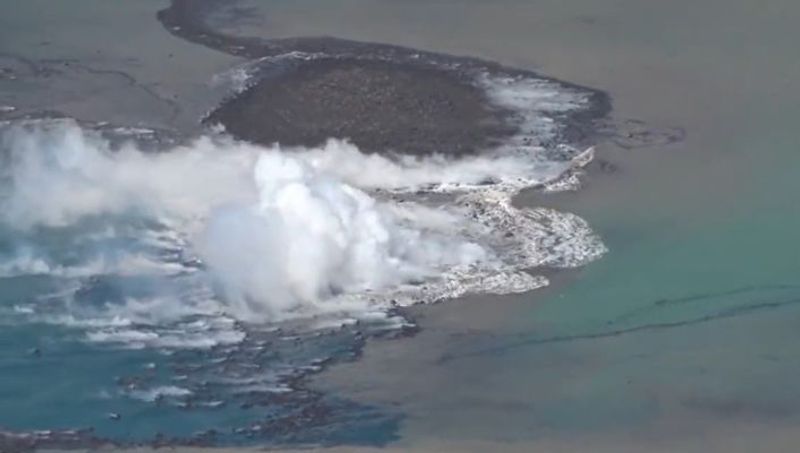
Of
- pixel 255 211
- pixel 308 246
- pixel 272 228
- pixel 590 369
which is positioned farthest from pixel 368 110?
pixel 590 369

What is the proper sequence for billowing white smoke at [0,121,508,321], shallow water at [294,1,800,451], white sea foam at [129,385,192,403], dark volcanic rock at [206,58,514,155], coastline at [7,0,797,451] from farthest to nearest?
dark volcanic rock at [206,58,514,155] → billowing white smoke at [0,121,508,321] → white sea foam at [129,385,192,403] → shallow water at [294,1,800,451] → coastline at [7,0,797,451]

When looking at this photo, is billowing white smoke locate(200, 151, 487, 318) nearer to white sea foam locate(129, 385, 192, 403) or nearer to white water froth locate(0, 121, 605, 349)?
white water froth locate(0, 121, 605, 349)

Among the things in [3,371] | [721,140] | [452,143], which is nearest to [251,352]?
[3,371]

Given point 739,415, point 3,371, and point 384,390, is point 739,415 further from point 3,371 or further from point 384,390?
point 3,371

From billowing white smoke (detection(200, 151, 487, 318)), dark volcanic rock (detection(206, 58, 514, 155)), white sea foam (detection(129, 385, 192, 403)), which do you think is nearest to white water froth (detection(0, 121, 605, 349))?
billowing white smoke (detection(200, 151, 487, 318))

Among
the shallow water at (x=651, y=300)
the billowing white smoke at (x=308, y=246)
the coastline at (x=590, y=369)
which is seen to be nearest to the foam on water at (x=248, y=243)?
the billowing white smoke at (x=308, y=246)

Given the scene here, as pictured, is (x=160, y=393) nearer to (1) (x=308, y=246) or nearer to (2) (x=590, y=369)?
(1) (x=308, y=246)

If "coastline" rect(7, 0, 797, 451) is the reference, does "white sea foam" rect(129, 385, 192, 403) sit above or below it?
below
